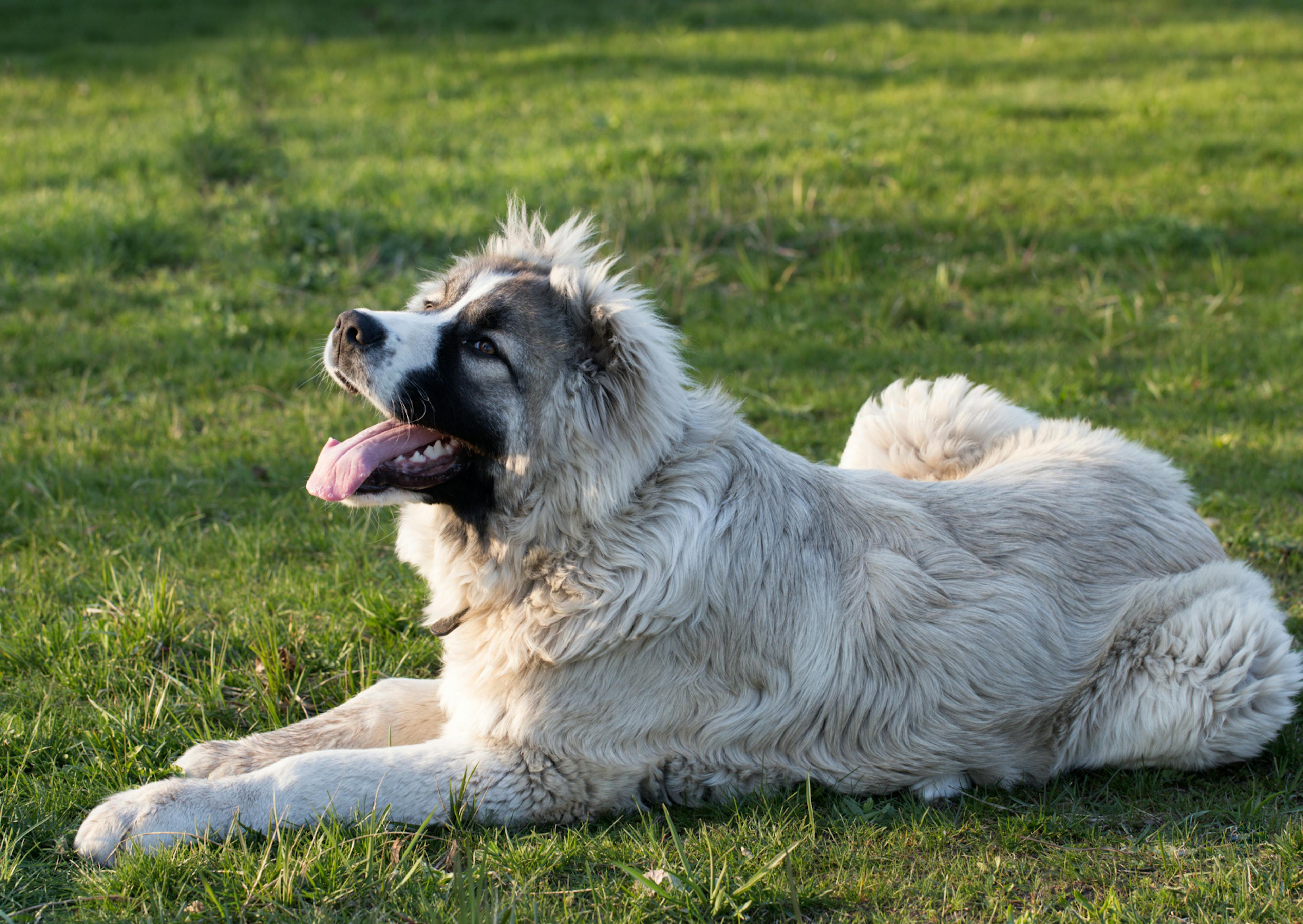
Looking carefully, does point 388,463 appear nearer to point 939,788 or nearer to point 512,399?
point 512,399

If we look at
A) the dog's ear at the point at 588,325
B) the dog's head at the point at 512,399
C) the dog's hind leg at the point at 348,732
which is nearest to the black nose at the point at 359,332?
the dog's head at the point at 512,399

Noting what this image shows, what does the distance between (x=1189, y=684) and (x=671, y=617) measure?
1816mm

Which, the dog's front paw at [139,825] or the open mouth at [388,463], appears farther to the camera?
the open mouth at [388,463]

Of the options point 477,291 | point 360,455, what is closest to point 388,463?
point 360,455

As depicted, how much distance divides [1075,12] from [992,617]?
54.2ft

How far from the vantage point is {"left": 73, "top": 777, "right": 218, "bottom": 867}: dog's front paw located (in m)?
3.25

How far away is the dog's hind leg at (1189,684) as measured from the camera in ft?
12.4

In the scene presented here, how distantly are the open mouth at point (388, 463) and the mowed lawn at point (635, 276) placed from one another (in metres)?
0.92

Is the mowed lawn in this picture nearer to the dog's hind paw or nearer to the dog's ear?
the dog's hind paw

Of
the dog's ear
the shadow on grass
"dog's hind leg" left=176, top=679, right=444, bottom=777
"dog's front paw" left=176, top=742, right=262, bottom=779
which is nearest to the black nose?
the dog's ear

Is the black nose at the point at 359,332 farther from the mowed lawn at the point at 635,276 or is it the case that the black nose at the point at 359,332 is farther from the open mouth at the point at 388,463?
the mowed lawn at the point at 635,276

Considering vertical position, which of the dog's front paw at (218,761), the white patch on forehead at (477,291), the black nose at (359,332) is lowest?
the dog's front paw at (218,761)

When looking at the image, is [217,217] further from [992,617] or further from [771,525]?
[992,617]

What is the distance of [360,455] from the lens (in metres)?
3.72
